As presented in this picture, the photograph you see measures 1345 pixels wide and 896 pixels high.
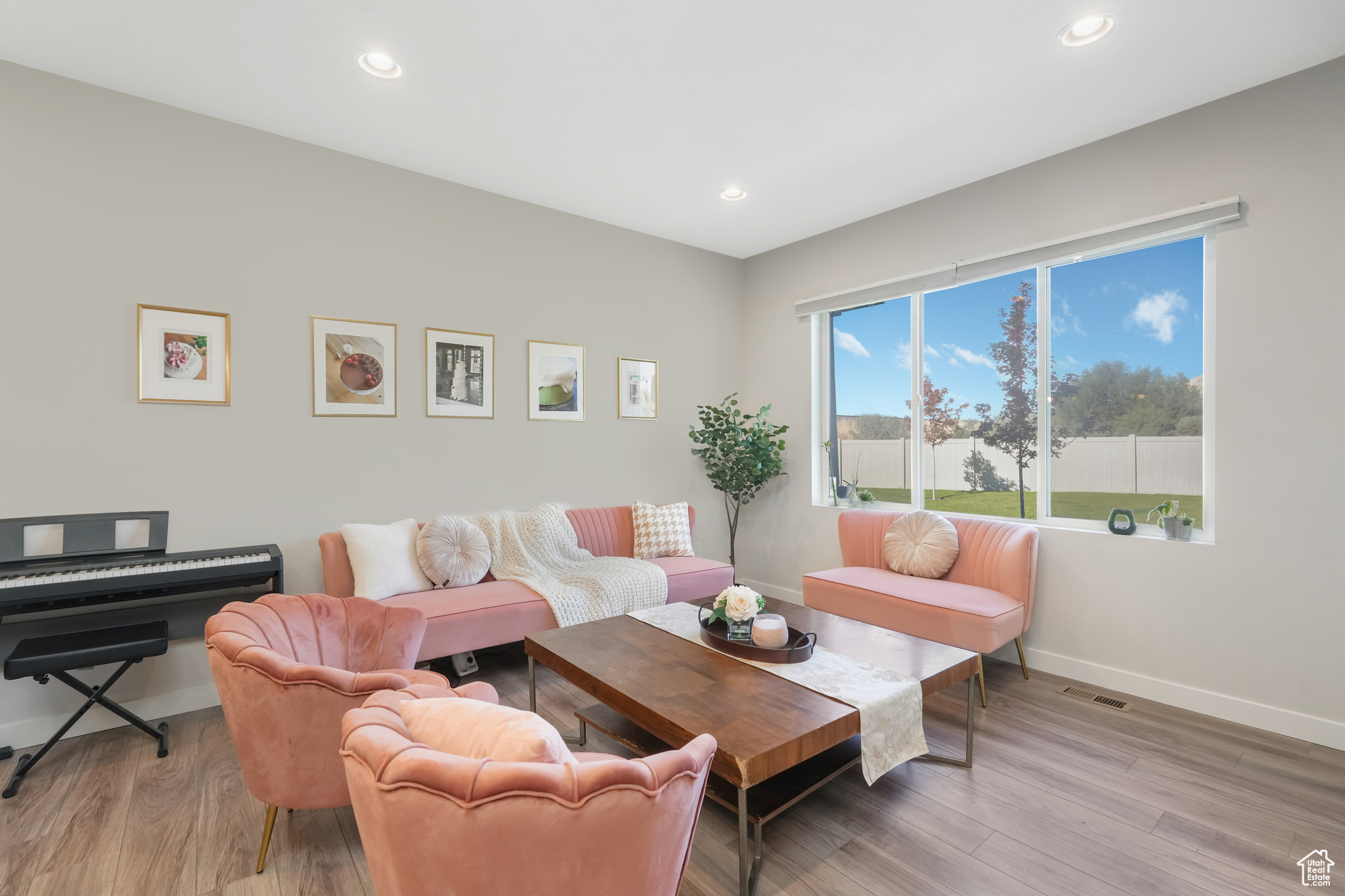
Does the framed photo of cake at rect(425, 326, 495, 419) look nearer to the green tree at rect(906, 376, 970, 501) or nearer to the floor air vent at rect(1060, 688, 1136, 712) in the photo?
the green tree at rect(906, 376, 970, 501)

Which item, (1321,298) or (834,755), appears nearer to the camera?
(834,755)

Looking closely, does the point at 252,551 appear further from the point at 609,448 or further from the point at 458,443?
the point at 609,448

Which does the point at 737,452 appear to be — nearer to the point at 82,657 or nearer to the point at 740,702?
the point at 740,702

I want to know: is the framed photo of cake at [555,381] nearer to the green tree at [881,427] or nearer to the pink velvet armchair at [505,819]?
the green tree at [881,427]

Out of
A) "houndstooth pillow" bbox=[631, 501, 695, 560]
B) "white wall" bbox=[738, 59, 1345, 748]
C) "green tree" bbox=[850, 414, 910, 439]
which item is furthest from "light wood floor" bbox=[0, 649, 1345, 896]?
"green tree" bbox=[850, 414, 910, 439]

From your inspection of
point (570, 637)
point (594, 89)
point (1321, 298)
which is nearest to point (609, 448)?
point (570, 637)

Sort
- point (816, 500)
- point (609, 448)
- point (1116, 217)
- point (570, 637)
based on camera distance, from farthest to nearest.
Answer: point (816, 500) < point (609, 448) < point (1116, 217) < point (570, 637)

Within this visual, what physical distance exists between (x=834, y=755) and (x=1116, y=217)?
3.13m

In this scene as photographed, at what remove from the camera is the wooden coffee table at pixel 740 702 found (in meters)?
1.70

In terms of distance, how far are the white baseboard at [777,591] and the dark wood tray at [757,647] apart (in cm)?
223

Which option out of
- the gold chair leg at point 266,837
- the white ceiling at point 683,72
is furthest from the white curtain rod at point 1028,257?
the gold chair leg at point 266,837

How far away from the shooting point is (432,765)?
1.02 meters

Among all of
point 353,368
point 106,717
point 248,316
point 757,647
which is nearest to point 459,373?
point 353,368

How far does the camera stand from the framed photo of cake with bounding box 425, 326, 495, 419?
3.69 metres
